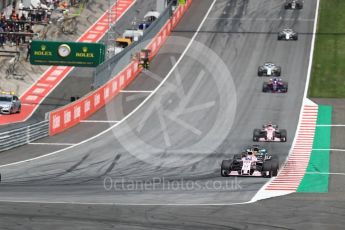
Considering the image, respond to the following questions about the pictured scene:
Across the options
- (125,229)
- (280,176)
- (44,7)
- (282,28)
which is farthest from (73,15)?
(125,229)

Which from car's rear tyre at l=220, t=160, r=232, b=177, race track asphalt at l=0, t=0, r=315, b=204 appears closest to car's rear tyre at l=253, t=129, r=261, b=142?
race track asphalt at l=0, t=0, r=315, b=204

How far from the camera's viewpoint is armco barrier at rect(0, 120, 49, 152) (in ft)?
150

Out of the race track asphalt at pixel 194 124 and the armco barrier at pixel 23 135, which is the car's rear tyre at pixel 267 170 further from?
the armco barrier at pixel 23 135

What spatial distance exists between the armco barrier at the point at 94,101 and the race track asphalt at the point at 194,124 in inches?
32.1

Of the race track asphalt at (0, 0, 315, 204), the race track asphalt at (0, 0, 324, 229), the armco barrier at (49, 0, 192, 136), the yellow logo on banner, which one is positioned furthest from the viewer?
the yellow logo on banner

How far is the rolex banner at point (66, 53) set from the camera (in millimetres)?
59156

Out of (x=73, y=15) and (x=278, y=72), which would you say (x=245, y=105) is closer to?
(x=278, y=72)

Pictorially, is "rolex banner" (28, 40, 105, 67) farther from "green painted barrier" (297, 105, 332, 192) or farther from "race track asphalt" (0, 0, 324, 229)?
"green painted barrier" (297, 105, 332, 192)

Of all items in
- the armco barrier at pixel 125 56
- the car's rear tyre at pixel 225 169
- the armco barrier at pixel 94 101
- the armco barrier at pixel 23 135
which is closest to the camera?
the car's rear tyre at pixel 225 169

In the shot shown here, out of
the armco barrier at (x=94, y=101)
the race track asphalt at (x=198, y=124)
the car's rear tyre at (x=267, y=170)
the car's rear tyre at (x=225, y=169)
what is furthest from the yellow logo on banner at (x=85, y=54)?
the car's rear tyre at (x=267, y=170)

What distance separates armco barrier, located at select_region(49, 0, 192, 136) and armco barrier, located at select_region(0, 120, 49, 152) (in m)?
0.75

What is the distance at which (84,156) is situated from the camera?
44.5 metres

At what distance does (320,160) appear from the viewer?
143ft

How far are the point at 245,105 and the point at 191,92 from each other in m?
4.68
